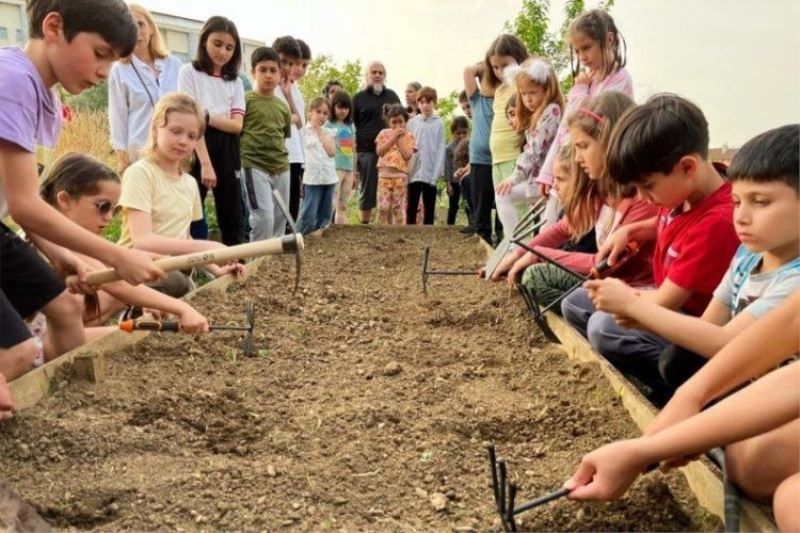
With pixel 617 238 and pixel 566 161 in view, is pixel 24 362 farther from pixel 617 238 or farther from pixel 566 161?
pixel 566 161

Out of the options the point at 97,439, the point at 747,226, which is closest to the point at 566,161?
the point at 747,226

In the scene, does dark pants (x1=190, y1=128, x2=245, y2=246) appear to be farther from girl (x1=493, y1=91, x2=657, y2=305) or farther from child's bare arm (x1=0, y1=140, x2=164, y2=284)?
child's bare arm (x1=0, y1=140, x2=164, y2=284)

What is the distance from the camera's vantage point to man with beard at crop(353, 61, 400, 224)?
999 centimetres

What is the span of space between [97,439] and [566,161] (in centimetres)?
265

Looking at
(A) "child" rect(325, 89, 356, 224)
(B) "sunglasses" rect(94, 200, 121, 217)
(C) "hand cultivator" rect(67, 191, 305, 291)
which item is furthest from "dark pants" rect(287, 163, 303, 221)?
(C) "hand cultivator" rect(67, 191, 305, 291)

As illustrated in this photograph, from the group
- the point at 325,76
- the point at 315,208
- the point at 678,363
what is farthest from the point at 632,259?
the point at 325,76

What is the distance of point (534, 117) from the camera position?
18.0ft

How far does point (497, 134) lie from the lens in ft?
21.4

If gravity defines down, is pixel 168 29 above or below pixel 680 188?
below

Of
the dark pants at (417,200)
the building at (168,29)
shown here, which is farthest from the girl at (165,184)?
the building at (168,29)

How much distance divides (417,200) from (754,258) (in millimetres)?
8388

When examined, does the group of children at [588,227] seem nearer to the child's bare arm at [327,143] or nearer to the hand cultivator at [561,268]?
the hand cultivator at [561,268]

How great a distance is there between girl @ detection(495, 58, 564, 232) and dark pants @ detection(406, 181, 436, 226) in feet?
15.1

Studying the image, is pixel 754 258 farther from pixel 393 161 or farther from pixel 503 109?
pixel 393 161
